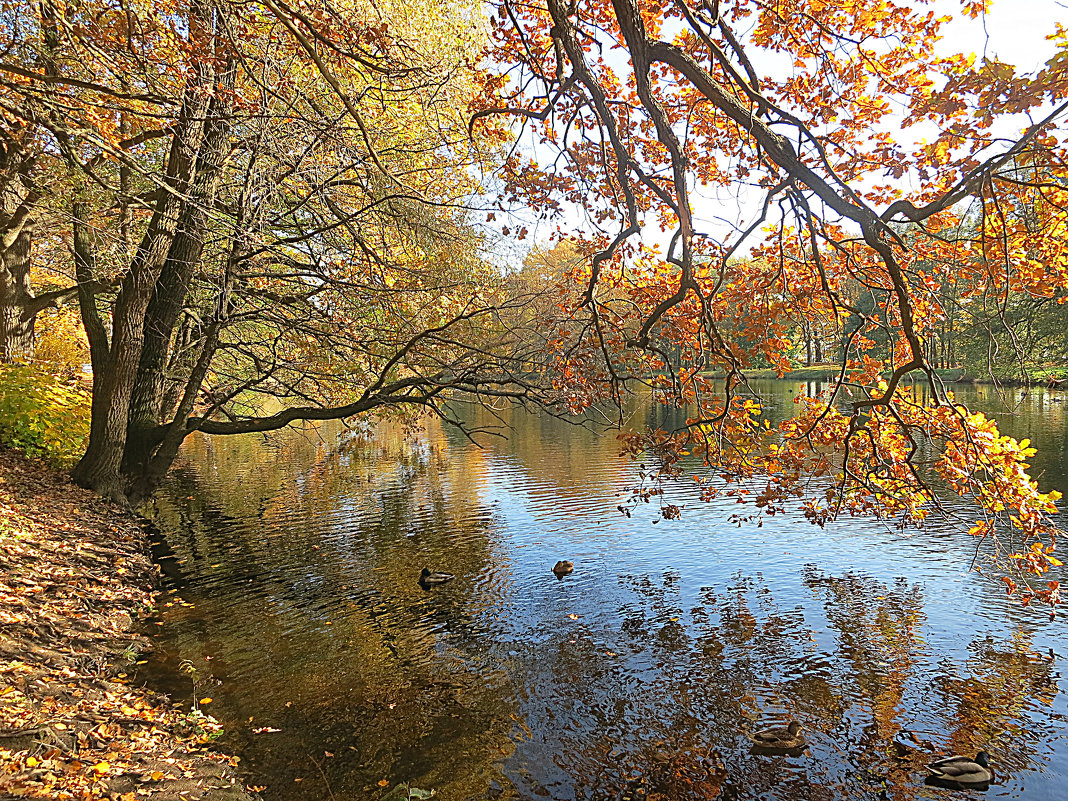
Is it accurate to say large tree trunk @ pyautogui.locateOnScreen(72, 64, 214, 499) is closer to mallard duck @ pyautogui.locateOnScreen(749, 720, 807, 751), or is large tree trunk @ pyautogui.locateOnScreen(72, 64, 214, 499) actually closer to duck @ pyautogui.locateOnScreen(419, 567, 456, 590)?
duck @ pyautogui.locateOnScreen(419, 567, 456, 590)

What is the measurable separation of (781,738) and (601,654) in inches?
95.2

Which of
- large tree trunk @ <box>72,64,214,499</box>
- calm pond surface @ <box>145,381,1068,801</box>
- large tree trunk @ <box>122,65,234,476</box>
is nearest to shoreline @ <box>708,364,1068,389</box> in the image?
calm pond surface @ <box>145,381,1068,801</box>

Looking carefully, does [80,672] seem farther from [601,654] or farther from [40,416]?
[40,416]

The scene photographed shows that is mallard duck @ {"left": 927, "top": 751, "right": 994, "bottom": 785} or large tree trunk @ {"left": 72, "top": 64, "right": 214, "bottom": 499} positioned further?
large tree trunk @ {"left": 72, "top": 64, "right": 214, "bottom": 499}

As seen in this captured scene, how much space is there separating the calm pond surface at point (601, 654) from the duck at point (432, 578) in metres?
0.17

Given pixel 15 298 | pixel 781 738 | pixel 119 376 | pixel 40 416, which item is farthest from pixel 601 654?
pixel 15 298

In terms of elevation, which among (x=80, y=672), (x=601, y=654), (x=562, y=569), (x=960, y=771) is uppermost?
(x=80, y=672)

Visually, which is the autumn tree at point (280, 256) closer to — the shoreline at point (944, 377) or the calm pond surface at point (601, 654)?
the calm pond surface at point (601, 654)

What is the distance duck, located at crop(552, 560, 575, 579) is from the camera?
429 inches

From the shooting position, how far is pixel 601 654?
26.1ft

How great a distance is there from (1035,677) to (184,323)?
12.7 m

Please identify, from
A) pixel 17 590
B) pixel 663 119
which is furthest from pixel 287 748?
pixel 663 119

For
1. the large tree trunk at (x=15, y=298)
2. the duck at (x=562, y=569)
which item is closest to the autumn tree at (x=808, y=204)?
the duck at (x=562, y=569)

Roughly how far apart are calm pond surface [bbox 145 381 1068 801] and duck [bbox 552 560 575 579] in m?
0.14
